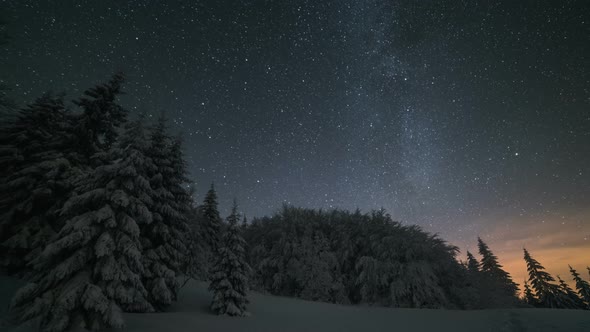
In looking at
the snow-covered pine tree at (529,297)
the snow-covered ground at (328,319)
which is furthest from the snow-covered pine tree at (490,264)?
the snow-covered ground at (328,319)

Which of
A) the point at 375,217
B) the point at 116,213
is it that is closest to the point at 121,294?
the point at 116,213

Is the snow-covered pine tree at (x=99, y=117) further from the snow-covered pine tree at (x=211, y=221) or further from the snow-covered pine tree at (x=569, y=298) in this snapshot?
the snow-covered pine tree at (x=569, y=298)

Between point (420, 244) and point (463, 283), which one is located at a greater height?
point (420, 244)

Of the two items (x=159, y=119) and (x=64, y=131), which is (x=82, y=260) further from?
(x=159, y=119)

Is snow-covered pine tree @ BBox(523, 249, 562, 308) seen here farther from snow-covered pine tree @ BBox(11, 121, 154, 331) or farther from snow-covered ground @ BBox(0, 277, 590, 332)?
snow-covered pine tree @ BBox(11, 121, 154, 331)

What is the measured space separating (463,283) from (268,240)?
22.5 m

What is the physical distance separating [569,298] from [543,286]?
3129 mm

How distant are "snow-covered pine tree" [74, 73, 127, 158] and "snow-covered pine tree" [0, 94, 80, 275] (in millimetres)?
778

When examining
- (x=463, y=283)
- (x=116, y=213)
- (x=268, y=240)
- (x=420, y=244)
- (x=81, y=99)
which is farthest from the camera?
(x=268, y=240)

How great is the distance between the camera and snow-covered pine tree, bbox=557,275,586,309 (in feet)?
135

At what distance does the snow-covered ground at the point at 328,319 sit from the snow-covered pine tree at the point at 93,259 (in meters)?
1.01

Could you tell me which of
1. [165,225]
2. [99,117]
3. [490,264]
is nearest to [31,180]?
[99,117]

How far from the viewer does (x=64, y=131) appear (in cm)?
1496

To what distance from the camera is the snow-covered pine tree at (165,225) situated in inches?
574
